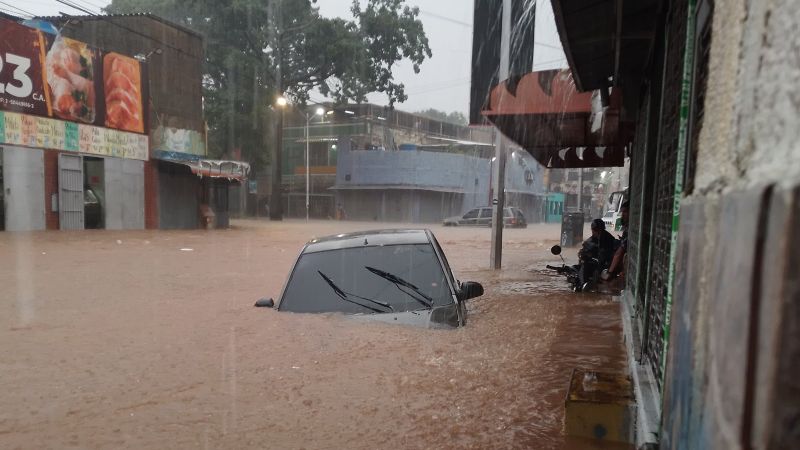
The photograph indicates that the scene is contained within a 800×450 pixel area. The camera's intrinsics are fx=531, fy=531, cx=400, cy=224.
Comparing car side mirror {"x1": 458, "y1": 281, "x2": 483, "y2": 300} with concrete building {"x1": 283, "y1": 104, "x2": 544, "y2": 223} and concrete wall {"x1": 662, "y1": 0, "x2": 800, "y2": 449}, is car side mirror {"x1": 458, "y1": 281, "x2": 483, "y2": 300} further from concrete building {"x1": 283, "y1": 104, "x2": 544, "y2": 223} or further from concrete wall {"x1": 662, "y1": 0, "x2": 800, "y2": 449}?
concrete building {"x1": 283, "y1": 104, "x2": 544, "y2": 223}

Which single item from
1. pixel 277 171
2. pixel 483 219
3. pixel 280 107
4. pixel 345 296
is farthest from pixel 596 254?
pixel 277 171

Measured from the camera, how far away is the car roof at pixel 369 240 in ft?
17.3

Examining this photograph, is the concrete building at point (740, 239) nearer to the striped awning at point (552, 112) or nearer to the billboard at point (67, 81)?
the striped awning at point (552, 112)

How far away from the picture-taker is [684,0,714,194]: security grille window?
4.45ft

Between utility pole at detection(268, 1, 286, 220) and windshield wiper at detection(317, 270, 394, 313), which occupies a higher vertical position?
utility pole at detection(268, 1, 286, 220)

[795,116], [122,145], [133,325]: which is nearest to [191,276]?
[133,325]

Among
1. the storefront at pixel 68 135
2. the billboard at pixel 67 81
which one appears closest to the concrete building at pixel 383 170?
the storefront at pixel 68 135

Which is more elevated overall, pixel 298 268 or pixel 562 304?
pixel 298 268

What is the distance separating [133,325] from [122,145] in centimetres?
1758

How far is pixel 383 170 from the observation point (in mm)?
38719

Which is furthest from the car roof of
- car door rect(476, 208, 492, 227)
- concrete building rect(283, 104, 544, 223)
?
concrete building rect(283, 104, 544, 223)

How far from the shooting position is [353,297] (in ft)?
15.5

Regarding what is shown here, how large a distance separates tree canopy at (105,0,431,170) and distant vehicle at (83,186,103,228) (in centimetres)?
1469

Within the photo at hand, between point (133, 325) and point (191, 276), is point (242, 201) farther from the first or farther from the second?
point (133, 325)
